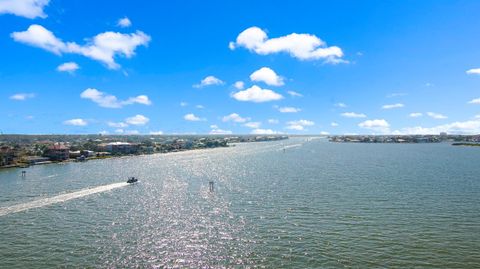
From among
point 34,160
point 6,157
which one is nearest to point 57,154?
point 34,160

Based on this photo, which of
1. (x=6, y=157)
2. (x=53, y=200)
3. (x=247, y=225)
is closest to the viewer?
(x=247, y=225)

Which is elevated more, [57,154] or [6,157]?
[57,154]

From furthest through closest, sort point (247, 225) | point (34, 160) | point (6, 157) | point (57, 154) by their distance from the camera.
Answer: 1. point (57, 154)
2. point (34, 160)
3. point (6, 157)
4. point (247, 225)

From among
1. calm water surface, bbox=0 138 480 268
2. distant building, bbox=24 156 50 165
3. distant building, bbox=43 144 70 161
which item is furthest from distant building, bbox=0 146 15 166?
calm water surface, bbox=0 138 480 268

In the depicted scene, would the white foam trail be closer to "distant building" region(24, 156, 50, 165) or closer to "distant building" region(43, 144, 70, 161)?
"distant building" region(24, 156, 50, 165)

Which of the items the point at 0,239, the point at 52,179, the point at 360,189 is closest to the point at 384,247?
the point at 360,189

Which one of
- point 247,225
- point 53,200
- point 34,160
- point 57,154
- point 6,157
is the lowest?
point 247,225

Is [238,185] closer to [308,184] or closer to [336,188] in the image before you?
[308,184]

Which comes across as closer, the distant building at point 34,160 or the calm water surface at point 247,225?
the calm water surface at point 247,225

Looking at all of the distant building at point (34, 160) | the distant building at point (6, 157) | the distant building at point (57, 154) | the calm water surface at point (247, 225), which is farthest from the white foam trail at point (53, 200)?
the distant building at point (57, 154)

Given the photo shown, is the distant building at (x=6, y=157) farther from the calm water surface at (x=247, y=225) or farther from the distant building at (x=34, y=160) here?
the calm water surface at (x=247, y=225)

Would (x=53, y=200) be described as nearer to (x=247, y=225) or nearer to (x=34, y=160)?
(x=247, y=225)
